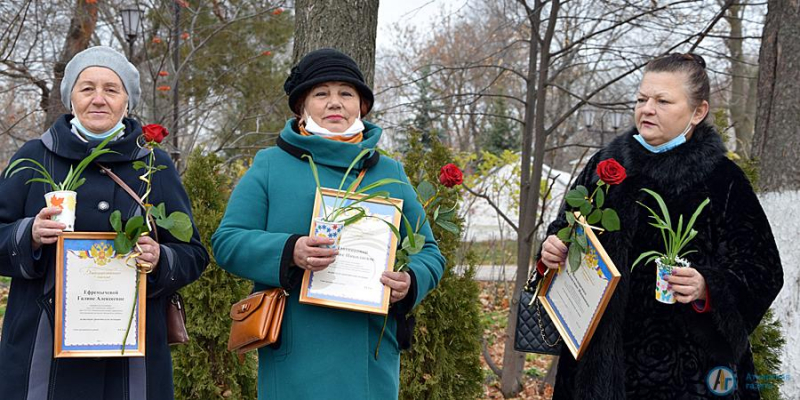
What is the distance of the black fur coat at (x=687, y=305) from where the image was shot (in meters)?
2.65

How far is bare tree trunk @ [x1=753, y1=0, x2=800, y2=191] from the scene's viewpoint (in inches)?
183

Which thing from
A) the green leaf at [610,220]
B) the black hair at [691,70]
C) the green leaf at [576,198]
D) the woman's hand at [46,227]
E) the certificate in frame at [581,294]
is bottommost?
the certificate in frame at [581,294]

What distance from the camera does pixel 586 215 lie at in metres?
2.69

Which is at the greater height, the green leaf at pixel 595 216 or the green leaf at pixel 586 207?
the green leaf at pixel 586 207

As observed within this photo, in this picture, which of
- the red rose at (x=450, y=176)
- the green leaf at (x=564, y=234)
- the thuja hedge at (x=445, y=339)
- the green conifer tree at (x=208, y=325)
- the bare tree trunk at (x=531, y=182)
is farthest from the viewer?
the bare tree trunk at (x=531, y=182)

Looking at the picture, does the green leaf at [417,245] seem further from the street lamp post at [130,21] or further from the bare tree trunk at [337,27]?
the street lamp post at [130,21]

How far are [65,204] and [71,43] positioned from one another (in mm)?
9496

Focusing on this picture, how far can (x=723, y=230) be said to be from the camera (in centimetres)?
270

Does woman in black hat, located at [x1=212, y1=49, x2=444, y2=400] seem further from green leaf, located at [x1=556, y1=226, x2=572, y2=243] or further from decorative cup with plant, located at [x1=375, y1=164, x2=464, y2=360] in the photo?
green leaf, located at [x1=556, y1=226, x2=572, y2=243]

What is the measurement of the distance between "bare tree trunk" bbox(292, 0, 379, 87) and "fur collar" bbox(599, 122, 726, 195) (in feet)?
6.26

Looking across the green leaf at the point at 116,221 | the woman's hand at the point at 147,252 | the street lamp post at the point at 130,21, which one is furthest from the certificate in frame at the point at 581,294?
the street lamp post at the point at 130,21

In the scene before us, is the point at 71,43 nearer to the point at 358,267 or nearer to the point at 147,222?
the point at 147,222

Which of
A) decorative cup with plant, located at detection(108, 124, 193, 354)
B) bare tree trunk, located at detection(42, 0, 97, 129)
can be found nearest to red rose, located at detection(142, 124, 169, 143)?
decorative cup with plant, located at detection(108, 124, 193, 354)

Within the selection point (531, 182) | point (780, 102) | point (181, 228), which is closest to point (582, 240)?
point (181, 228)
